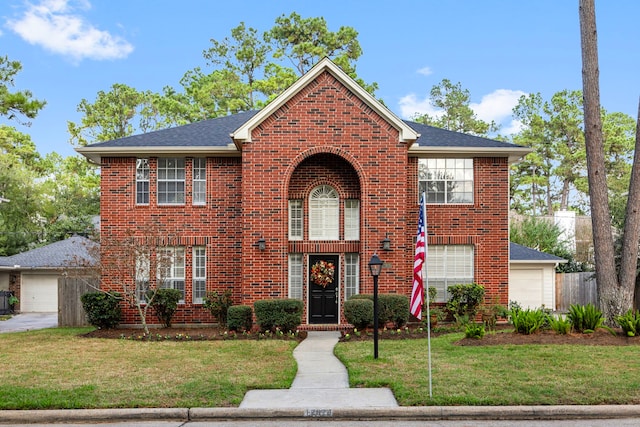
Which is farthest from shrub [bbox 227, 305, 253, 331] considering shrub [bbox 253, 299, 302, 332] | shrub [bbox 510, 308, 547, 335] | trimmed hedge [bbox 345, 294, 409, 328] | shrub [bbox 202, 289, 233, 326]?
shrub [bbox 510, 308, 547, 335]

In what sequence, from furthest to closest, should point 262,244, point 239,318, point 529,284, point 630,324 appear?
1. point 529,284
2. point 262,244
3. point 239,318
4. point 630,324

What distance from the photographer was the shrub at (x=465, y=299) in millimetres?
19000

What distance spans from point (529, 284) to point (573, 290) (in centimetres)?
426

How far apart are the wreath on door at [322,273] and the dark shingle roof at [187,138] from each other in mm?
4703

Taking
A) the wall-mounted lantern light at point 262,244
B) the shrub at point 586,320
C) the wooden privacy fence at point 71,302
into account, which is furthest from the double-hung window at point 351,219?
the wooden privacy fence at point 71,302

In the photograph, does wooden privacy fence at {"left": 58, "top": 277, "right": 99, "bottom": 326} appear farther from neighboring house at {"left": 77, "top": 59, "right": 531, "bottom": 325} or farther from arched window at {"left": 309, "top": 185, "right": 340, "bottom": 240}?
arched window at {"left": 309, "top": 185, "right": 340, "bottom": 240}

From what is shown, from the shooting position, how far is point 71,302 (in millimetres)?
20797

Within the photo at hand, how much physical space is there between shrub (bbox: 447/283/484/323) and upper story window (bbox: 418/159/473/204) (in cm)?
274

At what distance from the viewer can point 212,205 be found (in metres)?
19.7

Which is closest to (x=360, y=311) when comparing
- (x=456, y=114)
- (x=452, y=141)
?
(x=452, y=141)

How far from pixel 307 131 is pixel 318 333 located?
5.83 metres

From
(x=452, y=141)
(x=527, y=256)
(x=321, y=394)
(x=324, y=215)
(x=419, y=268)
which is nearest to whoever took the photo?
(x=321, y=394)

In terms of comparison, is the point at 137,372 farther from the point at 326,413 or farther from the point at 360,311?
the point at 360,311

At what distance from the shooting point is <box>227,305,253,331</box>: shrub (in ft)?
56.1
